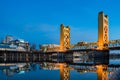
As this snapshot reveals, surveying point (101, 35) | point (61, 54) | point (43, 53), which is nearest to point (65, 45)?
point (61, 54)

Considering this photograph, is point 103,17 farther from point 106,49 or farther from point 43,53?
point 43,53

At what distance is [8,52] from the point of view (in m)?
124

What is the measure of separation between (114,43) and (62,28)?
4091 cm

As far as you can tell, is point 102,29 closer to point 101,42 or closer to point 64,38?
point 101,42

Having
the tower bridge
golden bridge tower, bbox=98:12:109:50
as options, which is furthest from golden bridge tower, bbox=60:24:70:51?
golden bridge tower, bbox=98:12:109:50

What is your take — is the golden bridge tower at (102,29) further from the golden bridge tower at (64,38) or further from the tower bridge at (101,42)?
the golden bridge tower at (64,38)

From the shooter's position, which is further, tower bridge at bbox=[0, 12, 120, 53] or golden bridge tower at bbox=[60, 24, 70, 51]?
golden bridge tower at bbox=[60, 24, 70, 51]

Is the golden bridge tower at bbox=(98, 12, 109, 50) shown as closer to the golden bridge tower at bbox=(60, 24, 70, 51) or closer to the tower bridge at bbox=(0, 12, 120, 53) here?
the tower bridge at bbox=(0, 12, 120, 53)

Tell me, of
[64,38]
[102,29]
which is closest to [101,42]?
[102,29]

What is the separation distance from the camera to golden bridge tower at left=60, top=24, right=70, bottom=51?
121m

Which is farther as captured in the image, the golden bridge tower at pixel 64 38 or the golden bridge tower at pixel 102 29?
the golden bridge tower at pixel 64 38

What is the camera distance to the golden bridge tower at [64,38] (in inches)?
4779

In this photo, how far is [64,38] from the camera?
125375 mm

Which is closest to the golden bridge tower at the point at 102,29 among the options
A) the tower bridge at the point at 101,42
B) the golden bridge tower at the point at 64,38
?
the tower bridge at the point at 101,42
